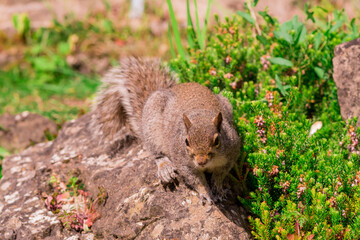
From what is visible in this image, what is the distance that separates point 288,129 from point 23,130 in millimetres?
2872

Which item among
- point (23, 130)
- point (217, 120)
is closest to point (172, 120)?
→ point (217, 120)

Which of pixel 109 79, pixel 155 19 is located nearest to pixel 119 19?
pixel 155 19

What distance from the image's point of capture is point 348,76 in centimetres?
303

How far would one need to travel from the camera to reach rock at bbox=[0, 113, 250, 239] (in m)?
2.41

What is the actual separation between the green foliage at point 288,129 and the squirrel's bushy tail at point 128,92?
21 centimetres

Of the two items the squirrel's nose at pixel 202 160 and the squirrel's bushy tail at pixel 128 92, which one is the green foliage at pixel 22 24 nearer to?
the squirrel's bushy tail at pixel 128 92

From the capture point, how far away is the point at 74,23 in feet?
23.8

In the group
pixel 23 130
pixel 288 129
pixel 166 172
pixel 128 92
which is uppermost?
pixel 128 92

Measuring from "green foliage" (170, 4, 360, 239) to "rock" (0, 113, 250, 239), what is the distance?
0.94ft

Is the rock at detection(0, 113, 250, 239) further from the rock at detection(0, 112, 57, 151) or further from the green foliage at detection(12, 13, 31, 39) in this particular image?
the green foliage at detection(12, 13, 31, 39)

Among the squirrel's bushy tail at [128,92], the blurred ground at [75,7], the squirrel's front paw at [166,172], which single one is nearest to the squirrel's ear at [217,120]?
the squirrel's front paw at [166,172]

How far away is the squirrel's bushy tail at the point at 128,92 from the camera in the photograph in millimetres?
3350

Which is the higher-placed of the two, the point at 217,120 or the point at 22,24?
the point at 22,24

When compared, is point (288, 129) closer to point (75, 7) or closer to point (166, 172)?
point (166, 172)
